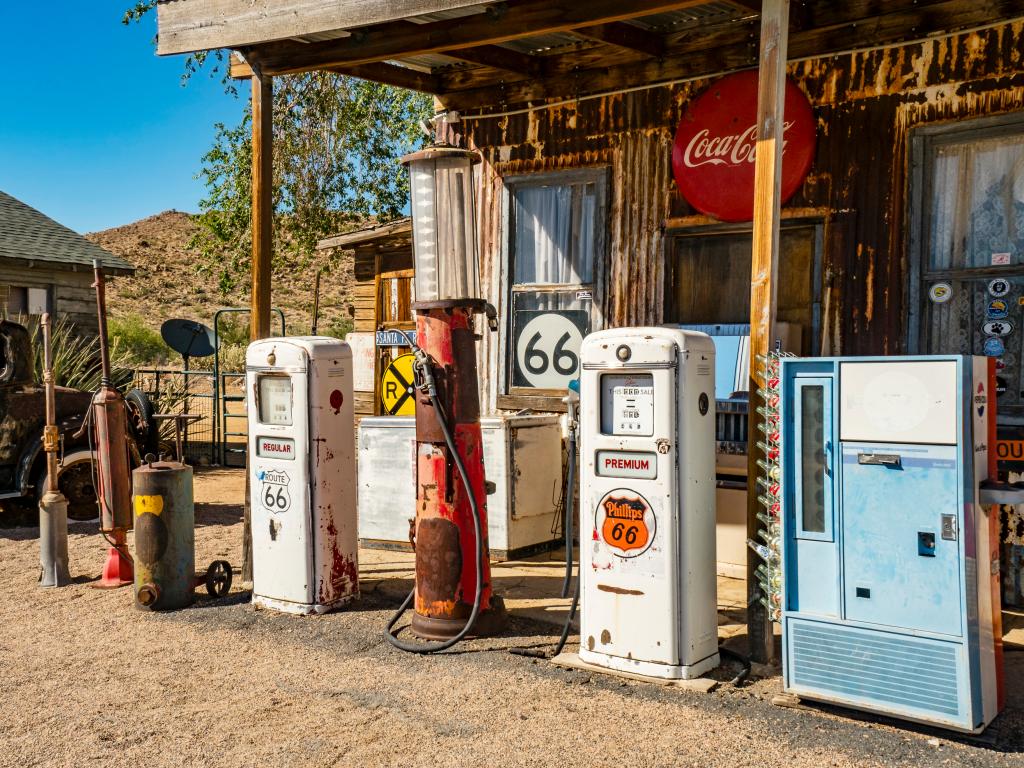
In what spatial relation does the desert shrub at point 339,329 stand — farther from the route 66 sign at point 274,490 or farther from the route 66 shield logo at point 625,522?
the route 66 shield logo at point 625,522

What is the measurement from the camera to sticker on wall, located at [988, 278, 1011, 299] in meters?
6.71

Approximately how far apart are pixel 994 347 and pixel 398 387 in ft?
21.7

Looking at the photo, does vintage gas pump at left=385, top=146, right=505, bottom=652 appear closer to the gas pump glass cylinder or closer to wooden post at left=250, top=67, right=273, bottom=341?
the gas pump glass cylinder

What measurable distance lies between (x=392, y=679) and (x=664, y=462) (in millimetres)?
1833

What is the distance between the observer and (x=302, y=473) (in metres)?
6.69

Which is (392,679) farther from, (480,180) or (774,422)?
(480,180)

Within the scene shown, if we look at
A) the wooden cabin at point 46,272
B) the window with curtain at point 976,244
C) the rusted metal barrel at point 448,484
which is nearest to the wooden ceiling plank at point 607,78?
the window with curtain at point 976,244

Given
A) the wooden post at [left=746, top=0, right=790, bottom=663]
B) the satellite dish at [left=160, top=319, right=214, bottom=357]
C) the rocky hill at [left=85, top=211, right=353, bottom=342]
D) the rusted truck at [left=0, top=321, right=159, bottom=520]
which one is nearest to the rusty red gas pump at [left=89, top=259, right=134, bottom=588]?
the rusted truck at [left=0, top=321, right=159, bottom=520]

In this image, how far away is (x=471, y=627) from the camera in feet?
20.1

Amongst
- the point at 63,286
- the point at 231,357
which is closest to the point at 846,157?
the point at 63,286

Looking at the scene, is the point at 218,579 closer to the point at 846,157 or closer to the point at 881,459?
the point at 881,459

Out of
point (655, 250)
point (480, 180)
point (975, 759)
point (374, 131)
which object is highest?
point (374, 131)

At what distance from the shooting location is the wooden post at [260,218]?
7.49 meters

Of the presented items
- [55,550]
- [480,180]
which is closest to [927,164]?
[480,180]
